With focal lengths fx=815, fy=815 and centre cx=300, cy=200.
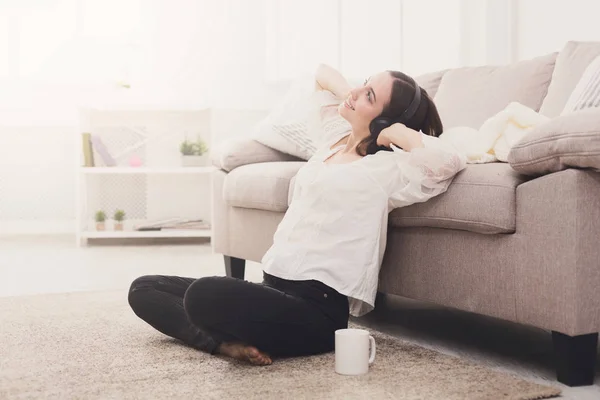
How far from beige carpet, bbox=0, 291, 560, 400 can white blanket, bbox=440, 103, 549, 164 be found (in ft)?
1.69

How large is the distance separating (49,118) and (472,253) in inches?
147

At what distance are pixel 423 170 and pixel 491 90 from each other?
87 centimetres

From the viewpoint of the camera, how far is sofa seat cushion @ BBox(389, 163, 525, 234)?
174 cm

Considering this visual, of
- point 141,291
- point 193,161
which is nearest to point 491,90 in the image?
point 141,291

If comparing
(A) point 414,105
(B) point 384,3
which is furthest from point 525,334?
(B) point 384,3

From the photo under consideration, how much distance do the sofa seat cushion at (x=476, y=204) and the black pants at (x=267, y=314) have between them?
293 mm

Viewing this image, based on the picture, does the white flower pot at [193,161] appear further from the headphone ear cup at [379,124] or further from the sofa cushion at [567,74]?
the headphone ear cup at [379,124]

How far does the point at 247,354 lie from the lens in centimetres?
176

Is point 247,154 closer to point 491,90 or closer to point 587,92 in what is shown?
point 491,90

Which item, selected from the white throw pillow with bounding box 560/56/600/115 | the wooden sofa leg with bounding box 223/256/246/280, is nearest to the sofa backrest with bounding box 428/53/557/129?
the white throw pillow with bounding box 560/56/600/115

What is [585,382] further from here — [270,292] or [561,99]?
[561,99]

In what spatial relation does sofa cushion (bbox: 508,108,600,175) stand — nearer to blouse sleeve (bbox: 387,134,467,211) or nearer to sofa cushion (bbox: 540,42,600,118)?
blouse sleeve (bbox: 387,134,467,211)

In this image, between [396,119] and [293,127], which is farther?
Result: [293,127]

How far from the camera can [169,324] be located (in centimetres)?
199
